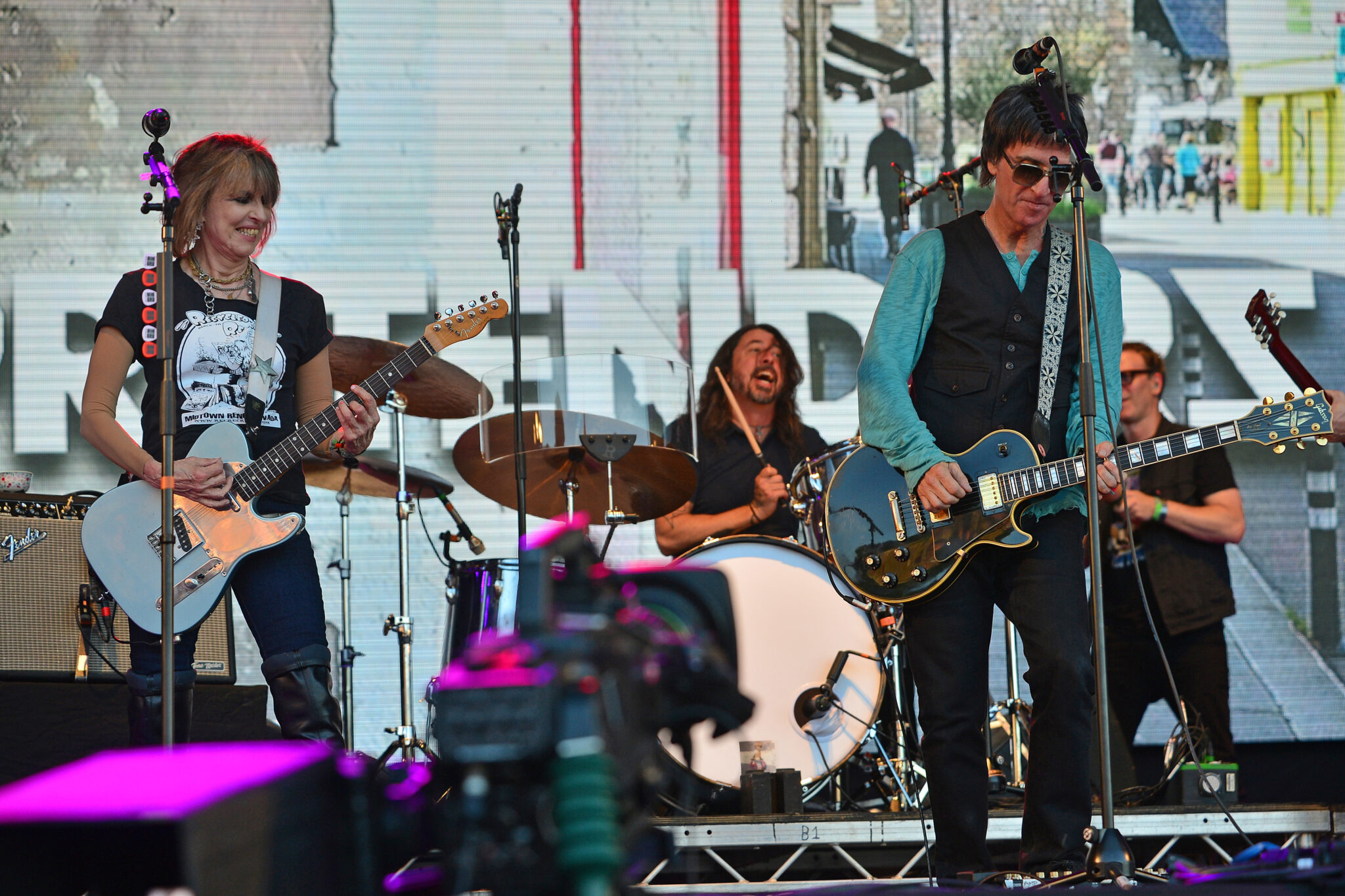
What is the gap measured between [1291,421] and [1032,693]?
1.16m

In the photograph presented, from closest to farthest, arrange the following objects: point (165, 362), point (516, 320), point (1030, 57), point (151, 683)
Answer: point (1030, 57)
point (165, 362)
point (151, 683)
point (516, 320)

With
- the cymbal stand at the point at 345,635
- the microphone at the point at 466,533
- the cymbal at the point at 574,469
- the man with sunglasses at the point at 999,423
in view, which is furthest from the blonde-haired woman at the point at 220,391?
the man with sunglasses at the point at 999,423

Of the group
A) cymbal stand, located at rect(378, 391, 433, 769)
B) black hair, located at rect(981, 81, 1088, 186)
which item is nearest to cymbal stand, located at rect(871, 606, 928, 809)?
cymbal stand, located at rect(378, 391, 433, 769)

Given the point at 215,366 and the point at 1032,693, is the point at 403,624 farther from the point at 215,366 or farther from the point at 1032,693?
the point at 1032,693

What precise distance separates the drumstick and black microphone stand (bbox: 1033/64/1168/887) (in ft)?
7.15

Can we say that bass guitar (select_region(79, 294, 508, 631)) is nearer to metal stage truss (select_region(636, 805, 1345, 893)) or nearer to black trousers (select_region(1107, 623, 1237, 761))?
metal stage truss (select_region(636, 805, 1345, 893))

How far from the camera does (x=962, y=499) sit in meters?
3.34

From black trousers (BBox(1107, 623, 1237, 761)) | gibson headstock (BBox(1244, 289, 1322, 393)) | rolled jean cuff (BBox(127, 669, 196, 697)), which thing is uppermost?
gibson headstock (BBox(1244, 289, 1322, 393))

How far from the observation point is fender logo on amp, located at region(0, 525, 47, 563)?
14.5ft

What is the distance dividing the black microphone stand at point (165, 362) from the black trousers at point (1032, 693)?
1831mm

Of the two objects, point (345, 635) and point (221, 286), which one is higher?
point (221, 286)

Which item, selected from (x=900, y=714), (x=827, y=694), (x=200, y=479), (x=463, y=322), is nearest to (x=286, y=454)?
(x=200, y=479)

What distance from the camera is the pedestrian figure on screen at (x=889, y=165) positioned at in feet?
21.0

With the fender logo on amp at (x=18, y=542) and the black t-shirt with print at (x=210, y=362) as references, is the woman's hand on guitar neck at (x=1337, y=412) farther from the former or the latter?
the fender logo on amp at (x=18, y=542)
